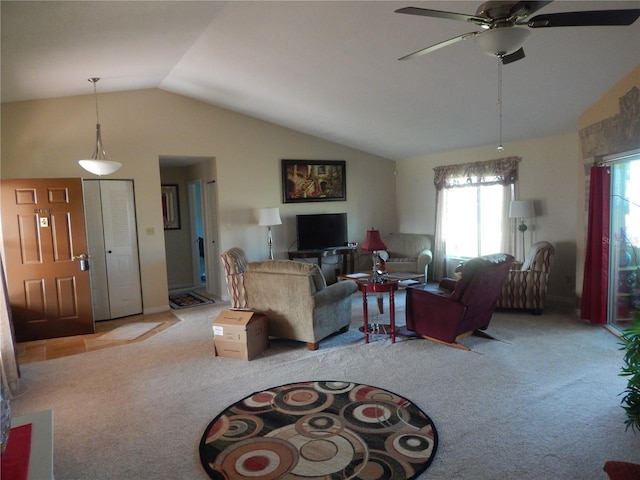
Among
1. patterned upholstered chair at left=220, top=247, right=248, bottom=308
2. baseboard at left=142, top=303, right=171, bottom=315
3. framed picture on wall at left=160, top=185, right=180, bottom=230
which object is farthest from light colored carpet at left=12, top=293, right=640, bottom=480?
framed picture on wall at left=160, top=185, right=180, bottom=230

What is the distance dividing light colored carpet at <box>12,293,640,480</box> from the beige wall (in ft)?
7.23

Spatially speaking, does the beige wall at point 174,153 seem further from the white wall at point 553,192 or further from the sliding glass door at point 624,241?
the sliding glass door at point 624,241

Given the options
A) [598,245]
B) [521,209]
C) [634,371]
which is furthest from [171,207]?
[634,371]

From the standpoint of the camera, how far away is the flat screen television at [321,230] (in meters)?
7.45

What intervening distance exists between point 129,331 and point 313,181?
4.03 metres

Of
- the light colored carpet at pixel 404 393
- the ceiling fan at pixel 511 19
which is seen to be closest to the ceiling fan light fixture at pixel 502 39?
the ceiling fan at pixel 511 19

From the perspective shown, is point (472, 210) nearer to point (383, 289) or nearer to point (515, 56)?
point (383, 289)

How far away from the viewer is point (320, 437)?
9.02 ft

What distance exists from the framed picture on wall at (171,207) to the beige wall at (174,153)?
1.28 m

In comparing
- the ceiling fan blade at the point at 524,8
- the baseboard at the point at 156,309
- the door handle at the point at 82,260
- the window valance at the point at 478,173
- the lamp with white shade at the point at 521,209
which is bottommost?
the baseboard at the point at 156,309

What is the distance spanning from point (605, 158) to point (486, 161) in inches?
87.4

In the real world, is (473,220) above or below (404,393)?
above

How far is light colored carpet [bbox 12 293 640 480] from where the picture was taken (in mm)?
2494

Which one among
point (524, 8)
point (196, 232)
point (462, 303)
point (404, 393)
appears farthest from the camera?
point (196, 232)
